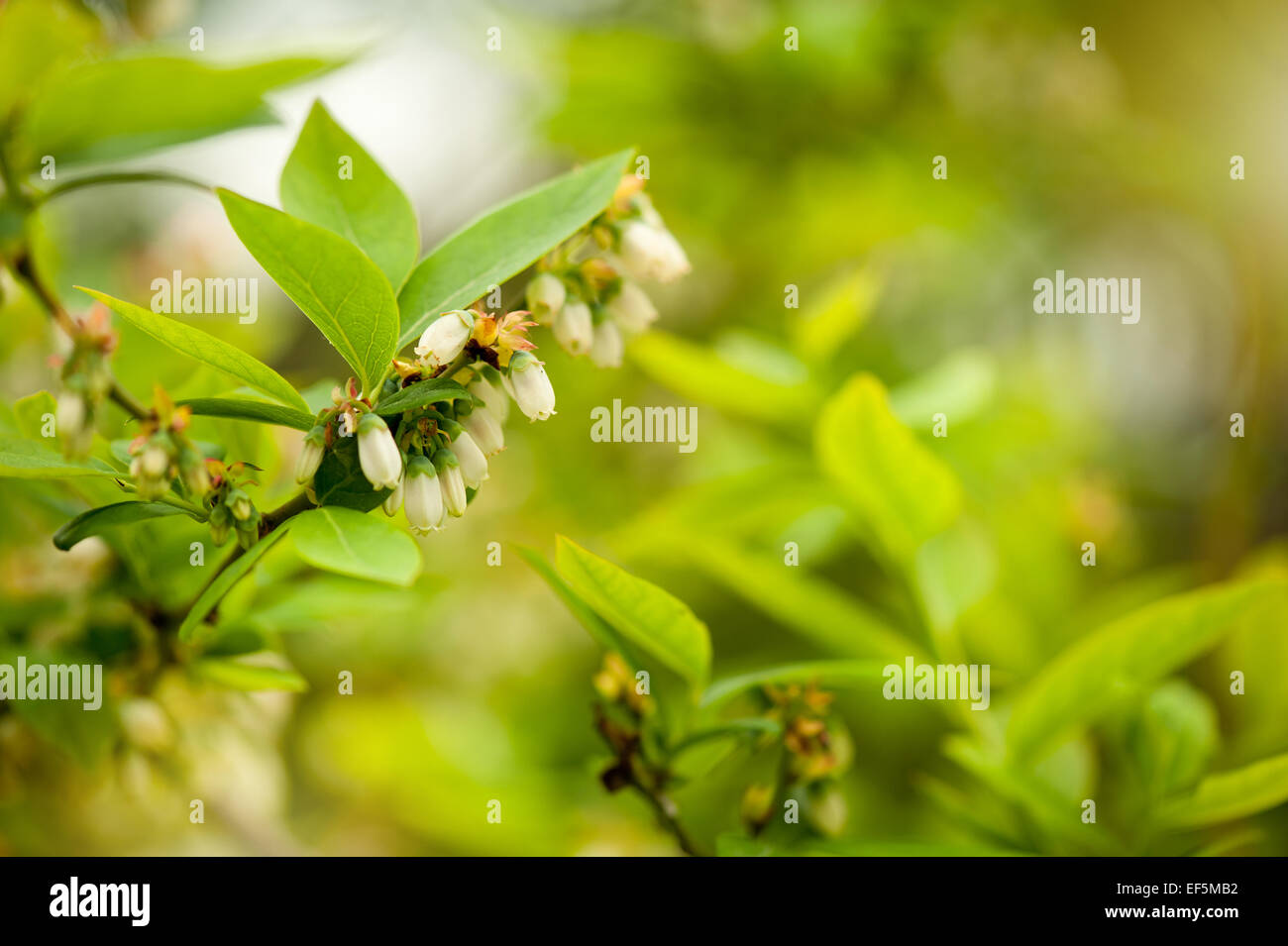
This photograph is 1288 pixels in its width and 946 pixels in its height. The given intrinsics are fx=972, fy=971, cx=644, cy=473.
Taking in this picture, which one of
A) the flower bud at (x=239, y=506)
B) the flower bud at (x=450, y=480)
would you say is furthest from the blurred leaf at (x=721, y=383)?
the flower bud at (x=239, y=506)

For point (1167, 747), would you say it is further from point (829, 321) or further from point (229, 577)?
point (229, 577)

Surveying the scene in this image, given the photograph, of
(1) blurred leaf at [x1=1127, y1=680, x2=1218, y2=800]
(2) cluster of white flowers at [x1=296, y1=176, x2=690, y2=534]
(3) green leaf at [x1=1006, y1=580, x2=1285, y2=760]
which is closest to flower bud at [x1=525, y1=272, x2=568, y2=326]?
(2) cluster of white flowers at [x1=296, y1=176, x2=690, y2=534]

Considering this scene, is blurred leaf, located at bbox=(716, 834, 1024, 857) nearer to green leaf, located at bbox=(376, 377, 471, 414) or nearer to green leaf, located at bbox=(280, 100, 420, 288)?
green leaf, located at bbox=(376, 377, 471, 414)

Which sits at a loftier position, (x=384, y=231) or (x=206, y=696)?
(x=384, y=231)
